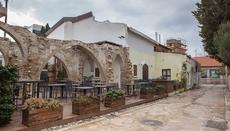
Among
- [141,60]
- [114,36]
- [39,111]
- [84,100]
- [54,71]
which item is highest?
[114,36]

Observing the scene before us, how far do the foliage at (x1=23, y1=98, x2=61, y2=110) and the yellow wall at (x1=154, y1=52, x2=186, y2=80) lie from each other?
48.1 ft

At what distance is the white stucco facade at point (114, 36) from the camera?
15.0 meters

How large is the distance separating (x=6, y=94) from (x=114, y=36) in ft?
→ 34.7

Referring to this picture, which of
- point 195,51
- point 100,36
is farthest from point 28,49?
point 195,51

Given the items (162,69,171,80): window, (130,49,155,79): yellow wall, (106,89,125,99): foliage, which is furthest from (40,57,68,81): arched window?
(162,69,171,80): window

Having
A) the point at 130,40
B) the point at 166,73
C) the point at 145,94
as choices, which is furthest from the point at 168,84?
the point at 145,94

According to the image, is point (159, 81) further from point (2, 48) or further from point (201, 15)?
point (2, 48)

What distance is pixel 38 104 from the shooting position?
545cm

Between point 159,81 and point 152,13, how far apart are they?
16.5 feet

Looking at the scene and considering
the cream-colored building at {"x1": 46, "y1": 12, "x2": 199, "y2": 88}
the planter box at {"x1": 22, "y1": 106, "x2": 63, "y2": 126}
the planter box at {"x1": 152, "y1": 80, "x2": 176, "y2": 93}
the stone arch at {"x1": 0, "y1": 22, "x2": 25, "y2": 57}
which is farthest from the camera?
the planter box at {"x1": 152, "y1": 80, "x2": 176, "y2": 93}

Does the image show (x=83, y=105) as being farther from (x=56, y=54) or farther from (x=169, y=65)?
(x=169, y=65)

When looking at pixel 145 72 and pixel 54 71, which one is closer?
pixel 54 71

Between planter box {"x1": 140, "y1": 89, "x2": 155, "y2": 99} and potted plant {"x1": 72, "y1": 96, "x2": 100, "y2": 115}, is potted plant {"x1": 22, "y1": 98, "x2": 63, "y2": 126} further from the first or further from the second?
planter box {"x1": 140, "y1": 89, "x2": 155, "y2": 99}

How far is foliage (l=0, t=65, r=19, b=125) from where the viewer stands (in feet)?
16.4
